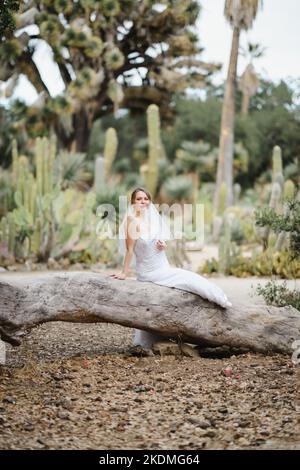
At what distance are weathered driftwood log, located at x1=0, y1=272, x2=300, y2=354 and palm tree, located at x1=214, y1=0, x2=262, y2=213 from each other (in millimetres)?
15438

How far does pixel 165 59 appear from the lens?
2528cm

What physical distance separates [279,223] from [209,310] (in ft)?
6.35

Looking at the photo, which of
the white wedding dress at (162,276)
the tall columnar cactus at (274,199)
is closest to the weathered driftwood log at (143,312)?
the white wedding dress at (162,276)

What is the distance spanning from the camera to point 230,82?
74.9ft

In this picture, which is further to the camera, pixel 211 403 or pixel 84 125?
pixel 84 125

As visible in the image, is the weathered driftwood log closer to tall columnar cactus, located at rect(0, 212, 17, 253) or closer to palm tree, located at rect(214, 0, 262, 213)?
tall columnar cactus, located at rect(0, 212, 17, 253)

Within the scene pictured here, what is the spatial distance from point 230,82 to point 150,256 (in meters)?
17.9

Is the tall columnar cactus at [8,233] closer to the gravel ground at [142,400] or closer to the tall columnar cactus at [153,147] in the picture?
the gravel ground at [142,400]

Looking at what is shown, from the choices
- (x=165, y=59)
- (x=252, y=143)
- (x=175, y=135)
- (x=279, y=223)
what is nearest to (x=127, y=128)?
(x=175, y=135)

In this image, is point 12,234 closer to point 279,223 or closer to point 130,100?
point 279,223

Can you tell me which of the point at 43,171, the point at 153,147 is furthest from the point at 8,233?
the point at 153,147

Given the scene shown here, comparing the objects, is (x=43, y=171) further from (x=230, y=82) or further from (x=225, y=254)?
(x=230, y=82)

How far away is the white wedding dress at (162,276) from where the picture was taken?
5.72m
